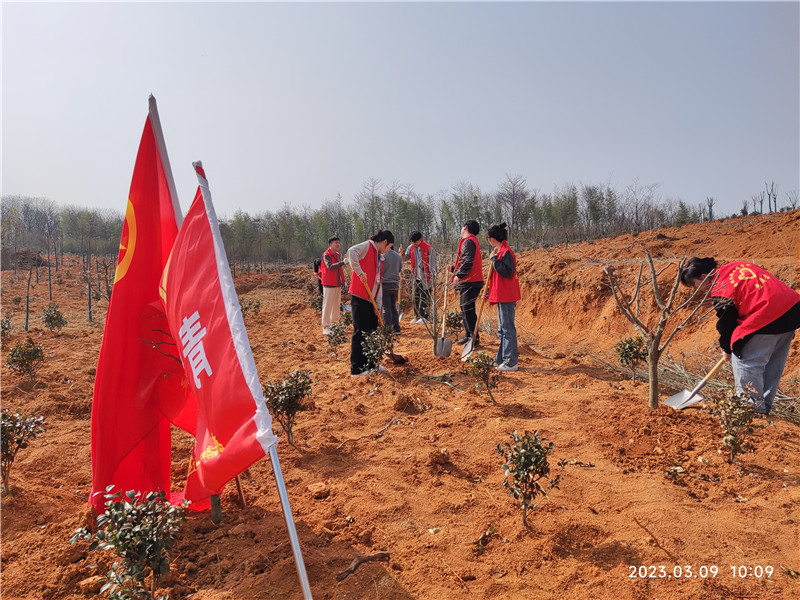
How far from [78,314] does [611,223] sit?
1197 inches

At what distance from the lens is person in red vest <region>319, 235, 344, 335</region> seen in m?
7.47

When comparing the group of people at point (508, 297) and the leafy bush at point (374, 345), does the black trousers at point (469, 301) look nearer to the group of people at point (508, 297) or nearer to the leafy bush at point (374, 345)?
the group of people at point (508, 297)

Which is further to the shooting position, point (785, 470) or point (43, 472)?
point (43, 472)

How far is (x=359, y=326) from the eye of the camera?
16.9ft

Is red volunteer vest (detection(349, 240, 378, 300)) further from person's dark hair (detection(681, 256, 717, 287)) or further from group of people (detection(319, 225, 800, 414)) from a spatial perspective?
person's dark hair (detection(681, 256, 717, 287))

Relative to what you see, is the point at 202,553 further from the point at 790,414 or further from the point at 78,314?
the point at 78,314

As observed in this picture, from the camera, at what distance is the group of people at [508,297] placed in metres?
3.38

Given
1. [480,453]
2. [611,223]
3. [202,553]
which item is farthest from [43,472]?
[611,223]

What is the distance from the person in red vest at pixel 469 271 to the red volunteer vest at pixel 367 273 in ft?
3.92

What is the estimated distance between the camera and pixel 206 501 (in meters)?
2.45

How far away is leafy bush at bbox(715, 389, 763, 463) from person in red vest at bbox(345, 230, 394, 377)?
10.8 ft

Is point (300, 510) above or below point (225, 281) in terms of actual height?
below

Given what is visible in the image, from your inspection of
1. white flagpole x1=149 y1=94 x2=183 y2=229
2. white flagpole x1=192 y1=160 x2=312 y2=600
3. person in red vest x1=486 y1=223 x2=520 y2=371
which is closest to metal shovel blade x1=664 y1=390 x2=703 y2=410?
person in red vest x1=486 y1=223 x2=520 y2=371

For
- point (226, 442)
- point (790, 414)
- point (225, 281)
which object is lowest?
point (790, 414)
